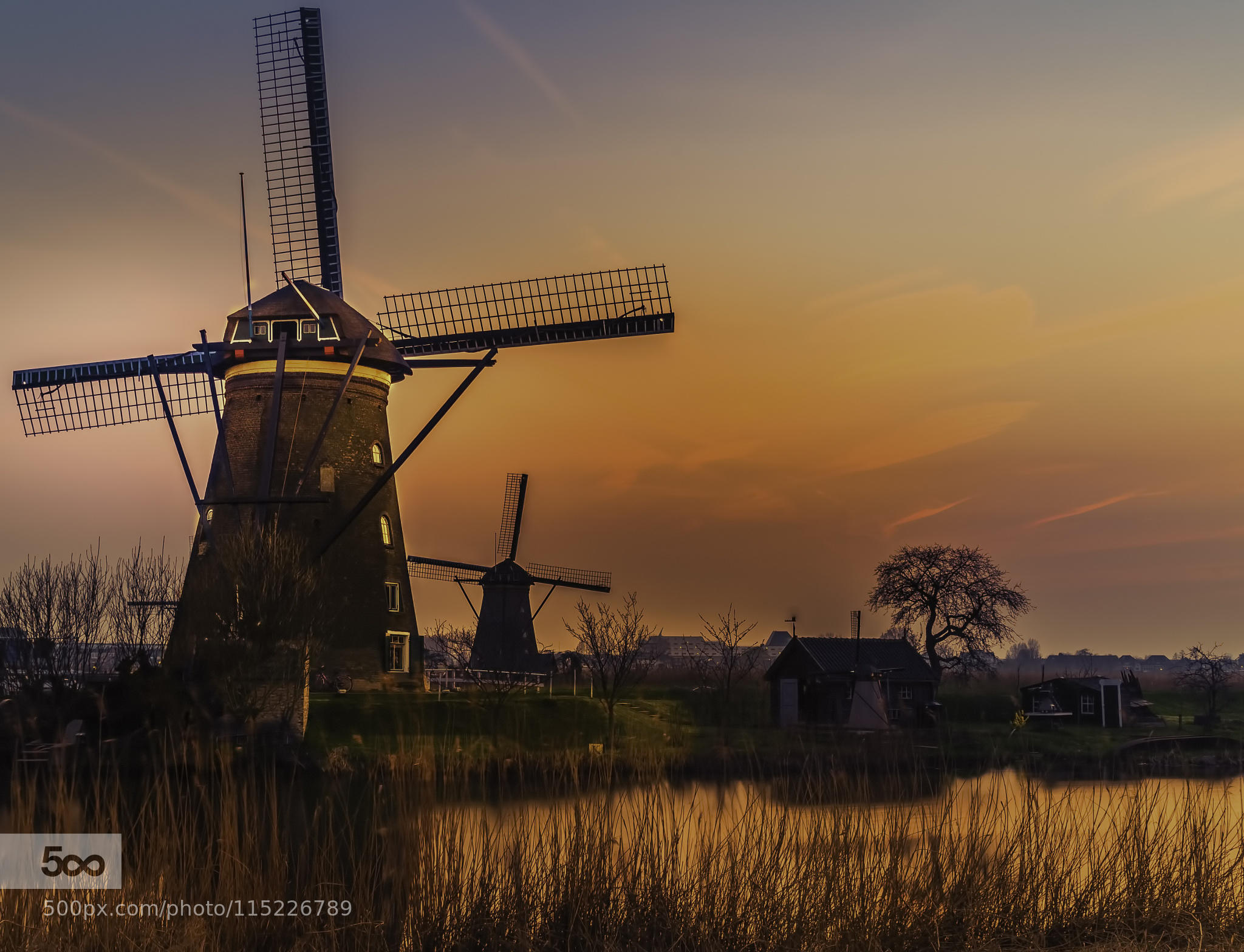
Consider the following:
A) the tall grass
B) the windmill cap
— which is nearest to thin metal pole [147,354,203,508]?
the windmill cap

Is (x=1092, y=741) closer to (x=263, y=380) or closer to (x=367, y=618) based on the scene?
(x=367, y=618)

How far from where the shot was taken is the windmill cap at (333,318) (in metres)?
30.0

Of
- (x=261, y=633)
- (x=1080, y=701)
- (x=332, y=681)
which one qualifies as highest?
(x=261, y=633)

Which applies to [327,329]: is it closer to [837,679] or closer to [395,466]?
[395,466]

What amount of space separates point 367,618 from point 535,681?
1277cm

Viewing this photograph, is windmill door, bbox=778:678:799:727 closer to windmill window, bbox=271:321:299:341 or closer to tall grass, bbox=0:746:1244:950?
windmill window, bbox=271:321:299:341

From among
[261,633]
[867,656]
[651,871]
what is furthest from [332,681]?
[651,871]

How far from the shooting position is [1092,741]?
140 feet

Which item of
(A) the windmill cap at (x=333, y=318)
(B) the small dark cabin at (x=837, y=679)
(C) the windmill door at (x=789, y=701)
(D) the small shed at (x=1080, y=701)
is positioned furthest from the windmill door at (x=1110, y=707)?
(A) the windmill cap at (x=333, y=318)

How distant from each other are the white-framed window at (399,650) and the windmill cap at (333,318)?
634 centimetres

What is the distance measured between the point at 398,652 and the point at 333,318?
8252 mm

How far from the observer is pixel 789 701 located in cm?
4519

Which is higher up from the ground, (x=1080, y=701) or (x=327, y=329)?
(x=327, y=329)

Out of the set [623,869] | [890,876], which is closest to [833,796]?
[890,876]
